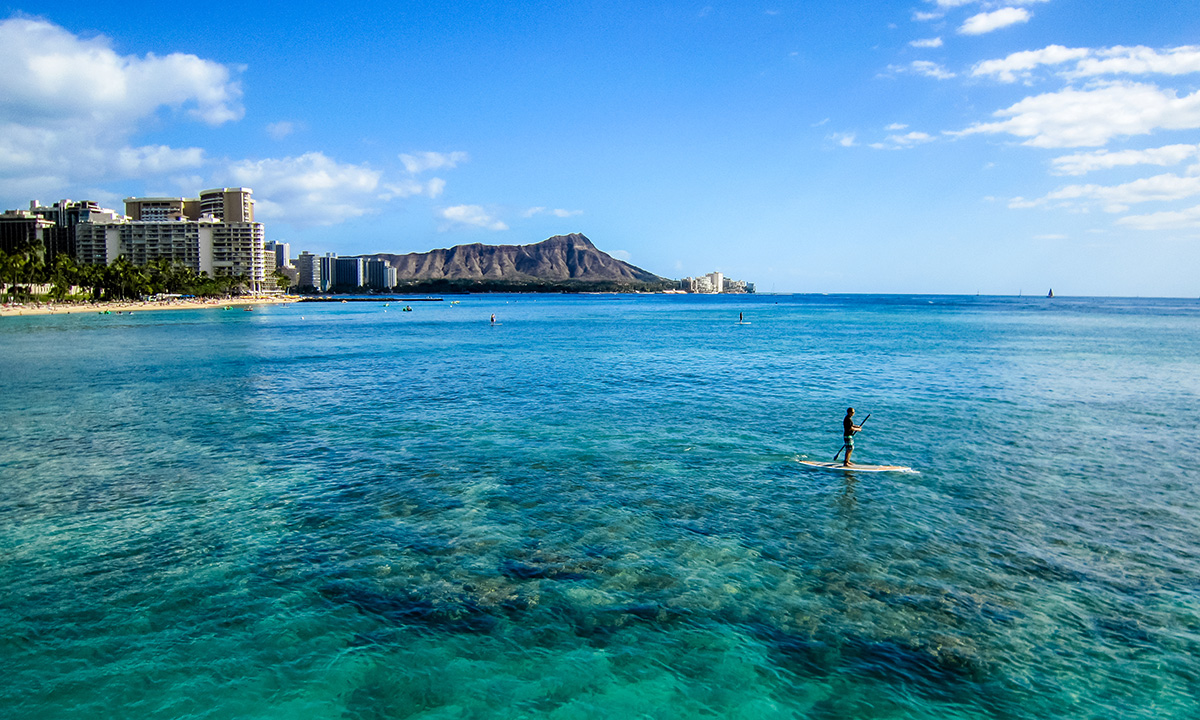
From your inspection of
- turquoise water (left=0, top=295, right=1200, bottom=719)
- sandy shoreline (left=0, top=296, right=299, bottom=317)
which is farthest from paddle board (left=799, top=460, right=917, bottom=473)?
sandy shoreline (left=0, top=296, right=299, bottom=317)

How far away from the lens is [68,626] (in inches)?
502

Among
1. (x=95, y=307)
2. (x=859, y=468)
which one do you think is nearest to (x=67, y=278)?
(x=95, y=307)

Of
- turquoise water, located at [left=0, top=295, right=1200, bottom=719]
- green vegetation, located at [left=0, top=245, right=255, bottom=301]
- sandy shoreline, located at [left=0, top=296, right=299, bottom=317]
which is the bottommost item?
turquoise water, located at [left=0, top=295, right=1200, bottom=719]

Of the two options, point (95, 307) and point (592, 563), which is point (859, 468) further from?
point (95, 307)

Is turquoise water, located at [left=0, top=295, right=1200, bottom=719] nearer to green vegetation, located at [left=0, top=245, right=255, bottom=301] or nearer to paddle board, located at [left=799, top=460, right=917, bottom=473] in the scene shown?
paddle board, located at [left=799, top=460, right=917, bottom=473]

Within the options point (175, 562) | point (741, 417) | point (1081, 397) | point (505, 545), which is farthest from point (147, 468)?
point (1081, 397)

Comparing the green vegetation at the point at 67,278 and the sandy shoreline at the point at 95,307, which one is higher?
the green vegetation at the point at 67,278

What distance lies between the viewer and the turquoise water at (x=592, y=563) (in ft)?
36.3

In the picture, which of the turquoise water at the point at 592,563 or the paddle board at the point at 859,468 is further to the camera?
the paddle board at the point at 859,468

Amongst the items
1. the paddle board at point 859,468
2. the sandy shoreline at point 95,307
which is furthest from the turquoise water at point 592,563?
the sandy shoreline at point 95,307

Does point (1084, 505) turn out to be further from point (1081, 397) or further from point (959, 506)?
point (1081, 397)

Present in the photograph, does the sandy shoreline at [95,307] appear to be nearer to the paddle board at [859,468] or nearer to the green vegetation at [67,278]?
the green vegetation at [67,278]

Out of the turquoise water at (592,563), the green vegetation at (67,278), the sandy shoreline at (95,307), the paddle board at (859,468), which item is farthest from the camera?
the green vegetation at (67,278)

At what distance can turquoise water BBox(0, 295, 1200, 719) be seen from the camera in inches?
Answer: 436
